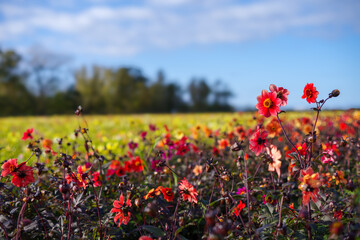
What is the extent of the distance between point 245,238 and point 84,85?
39.4 meters

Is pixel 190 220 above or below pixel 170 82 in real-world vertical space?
below

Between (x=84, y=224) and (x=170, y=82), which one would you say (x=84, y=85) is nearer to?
(x=170, y=82)

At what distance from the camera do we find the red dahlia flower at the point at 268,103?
168cm

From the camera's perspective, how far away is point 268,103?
169 centimetres

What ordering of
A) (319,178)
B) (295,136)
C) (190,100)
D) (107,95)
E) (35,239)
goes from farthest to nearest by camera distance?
1. (190,100)
2. (107,95)
3. (295,136)
4. (35,239)
5. (319,178)

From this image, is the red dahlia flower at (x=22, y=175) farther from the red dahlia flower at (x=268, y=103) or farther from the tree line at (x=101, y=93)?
the tree line at (x=101, y=93)

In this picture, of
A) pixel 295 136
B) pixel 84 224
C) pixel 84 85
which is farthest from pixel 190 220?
pixel 84 85

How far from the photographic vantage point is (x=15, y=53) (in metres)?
32.2


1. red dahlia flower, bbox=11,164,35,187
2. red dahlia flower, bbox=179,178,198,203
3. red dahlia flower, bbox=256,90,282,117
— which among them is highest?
red dahlia flower, bbox=256,90,282,117

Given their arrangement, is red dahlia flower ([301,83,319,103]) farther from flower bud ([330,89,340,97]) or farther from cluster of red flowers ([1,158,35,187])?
cluster of red flowers ([1,158,35,187])

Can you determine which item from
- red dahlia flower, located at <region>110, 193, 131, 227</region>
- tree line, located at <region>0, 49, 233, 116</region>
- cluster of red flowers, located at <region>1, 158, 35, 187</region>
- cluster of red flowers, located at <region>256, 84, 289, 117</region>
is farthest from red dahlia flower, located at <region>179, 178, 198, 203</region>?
tree line, located at <region>0, 49, 233, 116</region>

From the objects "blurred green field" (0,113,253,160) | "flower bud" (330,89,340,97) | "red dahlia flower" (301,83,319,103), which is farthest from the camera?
"blurred green field" (0,113,253,160)

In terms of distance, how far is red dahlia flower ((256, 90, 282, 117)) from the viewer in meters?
1.68

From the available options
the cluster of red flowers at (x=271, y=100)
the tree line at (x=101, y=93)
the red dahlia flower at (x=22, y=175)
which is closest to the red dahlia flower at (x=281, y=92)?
the cluster of red flowers at (x=271, y=100)
